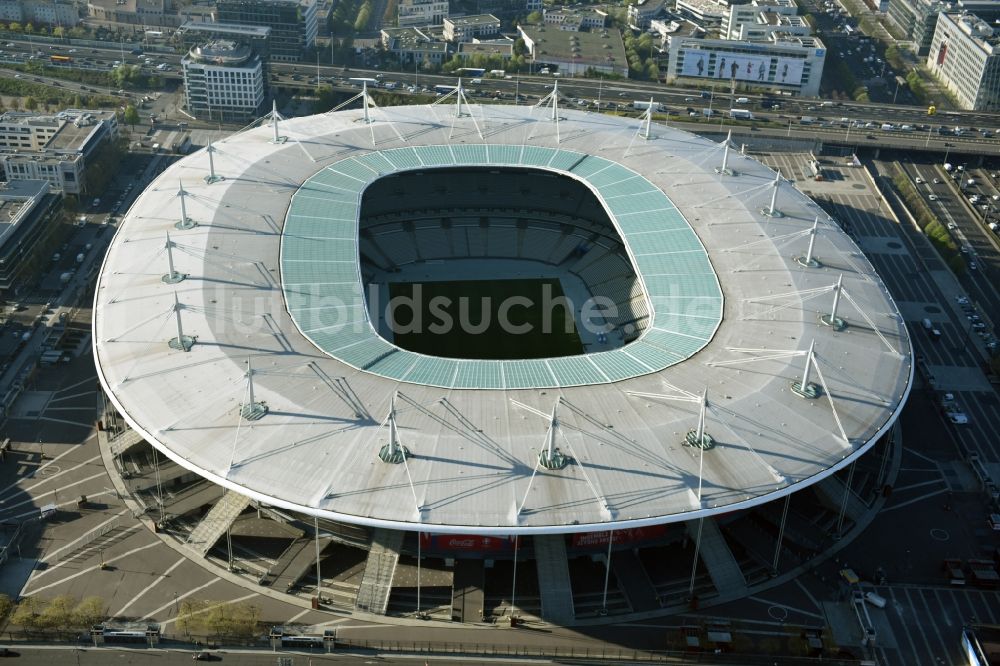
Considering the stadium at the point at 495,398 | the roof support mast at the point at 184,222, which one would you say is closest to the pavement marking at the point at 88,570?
the stadium at the point at 495,398

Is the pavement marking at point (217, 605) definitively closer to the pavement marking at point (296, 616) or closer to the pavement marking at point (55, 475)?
the pavement marking at point (296, 616)

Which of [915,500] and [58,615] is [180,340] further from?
[915,500]

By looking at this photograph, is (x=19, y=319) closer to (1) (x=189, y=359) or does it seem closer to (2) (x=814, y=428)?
(1) (x=189, y=359)

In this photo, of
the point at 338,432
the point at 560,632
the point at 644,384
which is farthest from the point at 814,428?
the point at 338,432

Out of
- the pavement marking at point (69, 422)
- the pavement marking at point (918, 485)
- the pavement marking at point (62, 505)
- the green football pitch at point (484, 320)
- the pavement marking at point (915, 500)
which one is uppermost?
the green football pitch at point (484, 320)

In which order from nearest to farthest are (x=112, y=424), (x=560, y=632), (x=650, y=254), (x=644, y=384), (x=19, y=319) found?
1. (x=560, y=632)
2. (x=644, y=384)
3. (x=112, y=424)
4. (x=650, y=254)
5. (x=19, y=319)

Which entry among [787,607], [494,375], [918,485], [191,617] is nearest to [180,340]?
[191,617]

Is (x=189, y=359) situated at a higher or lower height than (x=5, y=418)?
higher
